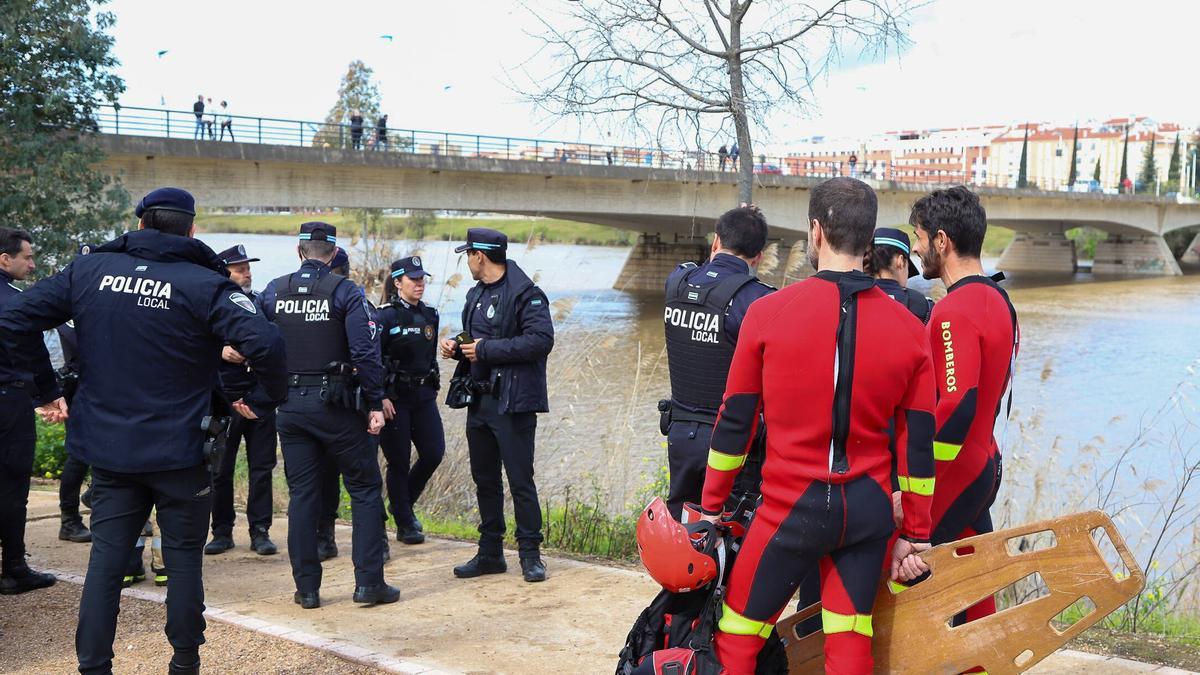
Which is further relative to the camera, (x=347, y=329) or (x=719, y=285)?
(x=347, y=329)

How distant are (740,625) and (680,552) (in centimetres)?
28

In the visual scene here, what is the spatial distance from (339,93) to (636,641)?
152 feet

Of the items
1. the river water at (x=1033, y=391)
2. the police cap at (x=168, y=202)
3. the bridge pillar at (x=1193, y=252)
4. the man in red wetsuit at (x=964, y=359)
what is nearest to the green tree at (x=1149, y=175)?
the bridge pillar at (x=1193, y=252)

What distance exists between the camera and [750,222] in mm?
5078

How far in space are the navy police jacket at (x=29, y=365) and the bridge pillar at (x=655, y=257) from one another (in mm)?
37068

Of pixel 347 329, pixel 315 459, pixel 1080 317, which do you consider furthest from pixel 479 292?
pixel 1080 317

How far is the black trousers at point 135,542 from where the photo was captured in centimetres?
427

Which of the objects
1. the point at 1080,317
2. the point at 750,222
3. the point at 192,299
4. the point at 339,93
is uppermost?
the point at 339,93

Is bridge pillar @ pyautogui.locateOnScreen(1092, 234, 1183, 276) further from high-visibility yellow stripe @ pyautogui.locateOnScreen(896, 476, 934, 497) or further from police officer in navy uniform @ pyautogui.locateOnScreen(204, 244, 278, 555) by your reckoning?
high-visibility yellow stripe @ pyautogui.locateOnScreen(896, 476, 934, 497)

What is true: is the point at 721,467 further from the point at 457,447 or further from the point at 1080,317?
the point at 1080,317

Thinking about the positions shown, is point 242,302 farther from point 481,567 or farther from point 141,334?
point 481,567

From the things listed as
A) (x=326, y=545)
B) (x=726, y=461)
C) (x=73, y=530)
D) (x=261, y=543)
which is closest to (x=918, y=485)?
(x=726, y=461)

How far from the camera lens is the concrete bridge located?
23.8 metres

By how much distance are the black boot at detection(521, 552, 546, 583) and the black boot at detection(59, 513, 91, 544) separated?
3115 mm
